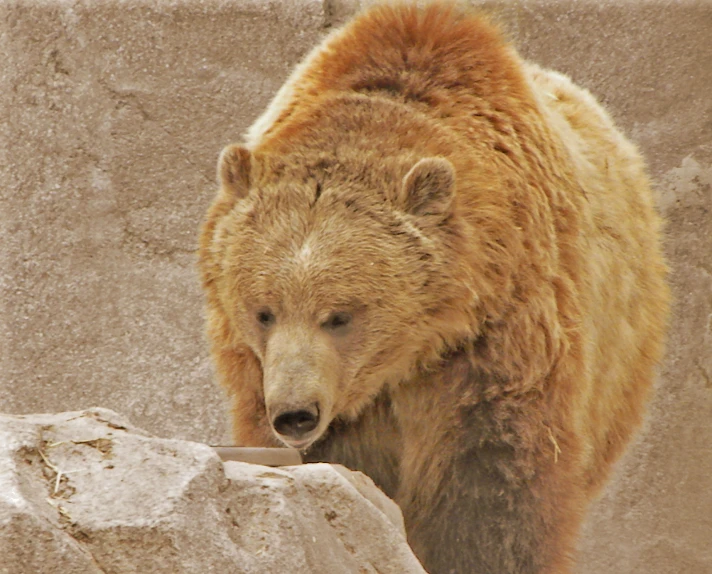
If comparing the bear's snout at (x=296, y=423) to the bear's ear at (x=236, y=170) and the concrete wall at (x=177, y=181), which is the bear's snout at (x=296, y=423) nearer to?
the bear's ear at (x=236, y=170)

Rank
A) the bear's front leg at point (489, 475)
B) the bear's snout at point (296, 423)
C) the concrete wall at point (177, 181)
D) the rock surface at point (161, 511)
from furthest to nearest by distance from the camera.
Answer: the concrete wall at point (177, 181) < the bear's front leg at point (489, 475) < the bear's snout at point (296, 423) < the rock surface at point (161, 511)

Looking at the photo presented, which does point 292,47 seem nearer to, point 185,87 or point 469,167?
point 185,87

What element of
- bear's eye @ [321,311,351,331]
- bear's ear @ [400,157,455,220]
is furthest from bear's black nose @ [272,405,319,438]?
bear's ear @ [400,157,455,220]

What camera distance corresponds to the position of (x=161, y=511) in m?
2.52

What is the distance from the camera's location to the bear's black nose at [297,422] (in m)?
3.86

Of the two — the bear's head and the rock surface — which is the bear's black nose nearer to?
the bear's head

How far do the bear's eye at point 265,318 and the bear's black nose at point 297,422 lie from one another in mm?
415

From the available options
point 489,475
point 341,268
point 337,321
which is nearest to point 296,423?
point 337,321

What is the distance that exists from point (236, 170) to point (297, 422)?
3.37ft

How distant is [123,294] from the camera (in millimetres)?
6395

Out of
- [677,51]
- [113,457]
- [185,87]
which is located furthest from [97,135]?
[113,457]

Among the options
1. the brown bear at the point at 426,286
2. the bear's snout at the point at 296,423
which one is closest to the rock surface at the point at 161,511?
the bear's snout at the point at 296,423

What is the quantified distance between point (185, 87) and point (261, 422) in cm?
240

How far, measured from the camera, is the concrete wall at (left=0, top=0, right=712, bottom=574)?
20.8 feet
